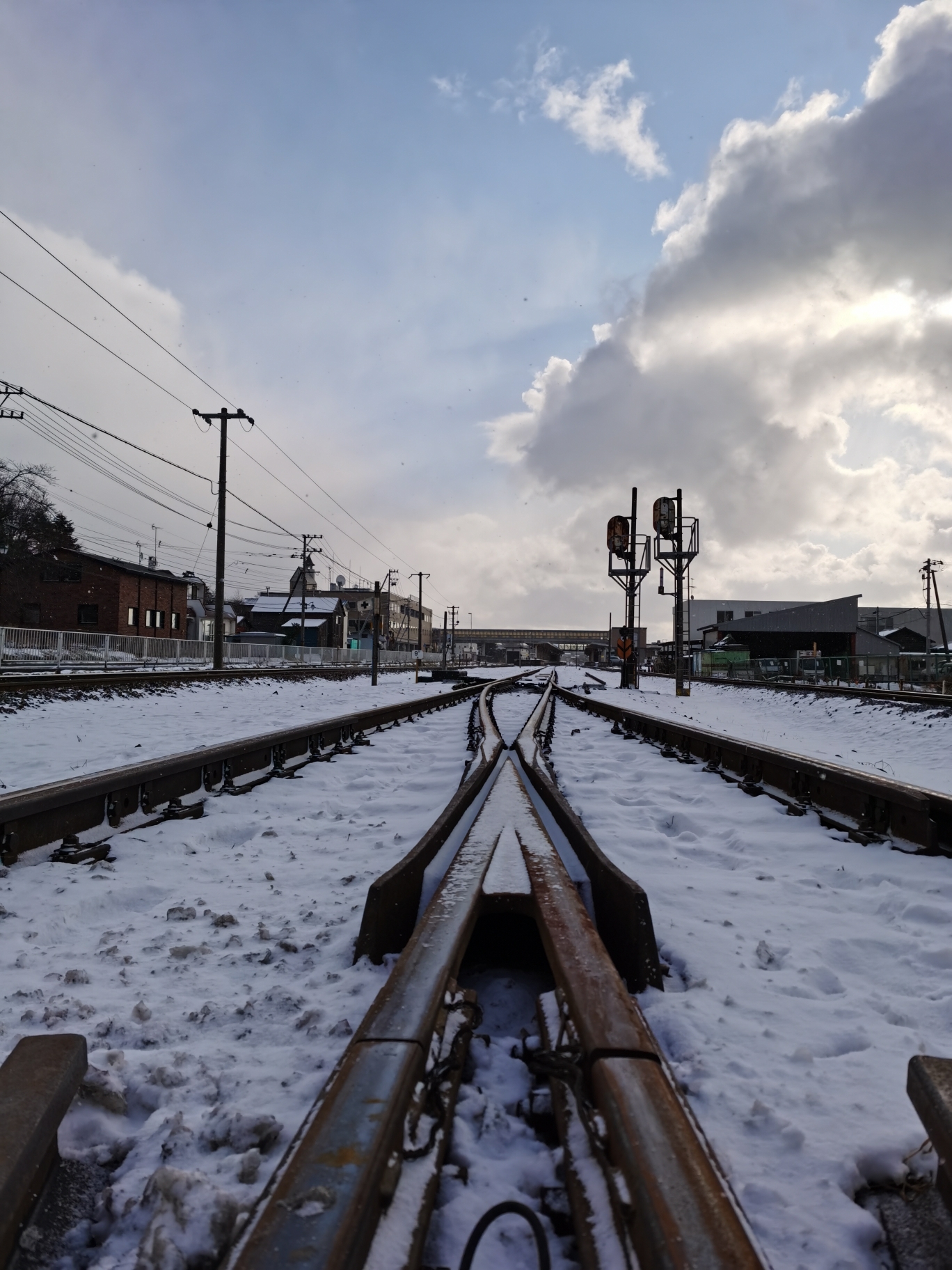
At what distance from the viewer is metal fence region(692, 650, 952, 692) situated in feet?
85.9

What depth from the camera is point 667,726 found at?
8758 mm

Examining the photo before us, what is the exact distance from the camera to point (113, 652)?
2778 cm

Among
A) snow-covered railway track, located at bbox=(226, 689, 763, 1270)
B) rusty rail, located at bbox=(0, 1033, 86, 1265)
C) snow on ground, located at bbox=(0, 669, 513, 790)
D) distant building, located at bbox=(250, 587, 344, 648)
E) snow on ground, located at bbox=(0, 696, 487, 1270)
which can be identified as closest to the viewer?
snow-covered railway track, located at bbox=(226, 689, 763, 1270)

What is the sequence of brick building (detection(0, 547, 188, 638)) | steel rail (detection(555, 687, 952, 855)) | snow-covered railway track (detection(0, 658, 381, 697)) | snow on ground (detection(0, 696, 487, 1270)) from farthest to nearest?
brick building (detection(0, 547, 188, 638)) → snow-covered railway track (detection(0, 658, 381, 697)) → steel rail (detection(555, 687, 952, 855)) → snow on ground (detection(0, 696, 487, 1270))

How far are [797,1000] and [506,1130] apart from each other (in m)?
1.22

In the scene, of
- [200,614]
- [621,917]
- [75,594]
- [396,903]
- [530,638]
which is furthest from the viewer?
[530,638]

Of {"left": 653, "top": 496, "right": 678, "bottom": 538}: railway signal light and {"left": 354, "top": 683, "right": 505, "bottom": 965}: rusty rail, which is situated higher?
{"left": 653, "top": 496, "right": 678, "bottom": 538}: railway signal light

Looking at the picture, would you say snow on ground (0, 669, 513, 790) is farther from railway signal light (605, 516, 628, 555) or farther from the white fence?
railway signal light (605, 516, 628, 555)

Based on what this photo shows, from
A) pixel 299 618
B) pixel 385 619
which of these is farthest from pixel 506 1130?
pixel 385 619

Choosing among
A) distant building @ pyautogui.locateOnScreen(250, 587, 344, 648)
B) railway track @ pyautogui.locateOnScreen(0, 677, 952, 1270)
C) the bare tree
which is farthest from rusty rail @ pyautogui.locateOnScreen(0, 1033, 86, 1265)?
distant building @ pyautogui.locateOnScreen(250, 587, 344, 648)

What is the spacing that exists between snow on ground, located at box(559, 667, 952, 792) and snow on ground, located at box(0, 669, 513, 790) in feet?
22.2

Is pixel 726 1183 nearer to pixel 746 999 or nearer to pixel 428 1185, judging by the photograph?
pixel 428 1185

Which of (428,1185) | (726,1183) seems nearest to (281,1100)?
(428,1185)

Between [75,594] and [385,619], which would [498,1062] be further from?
[385,619]
